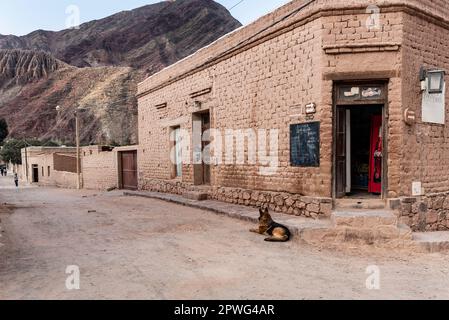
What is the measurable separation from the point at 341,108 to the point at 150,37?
11894 cm

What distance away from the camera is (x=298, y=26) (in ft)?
28.1

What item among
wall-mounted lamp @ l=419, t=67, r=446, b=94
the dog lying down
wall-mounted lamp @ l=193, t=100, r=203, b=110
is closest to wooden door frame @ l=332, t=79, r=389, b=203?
wall-mounted lamp @ l=419, t=67, r=446, b=94

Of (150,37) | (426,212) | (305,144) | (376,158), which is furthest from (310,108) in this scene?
(150,37)

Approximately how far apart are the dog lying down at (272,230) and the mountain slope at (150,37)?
100936 mm

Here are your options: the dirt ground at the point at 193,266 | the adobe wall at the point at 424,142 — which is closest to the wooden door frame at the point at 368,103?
the adobe wall at the point at 424,142

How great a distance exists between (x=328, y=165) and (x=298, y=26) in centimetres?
327

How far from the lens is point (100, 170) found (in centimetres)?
2328

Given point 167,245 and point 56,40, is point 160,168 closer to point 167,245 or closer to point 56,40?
point 167,245

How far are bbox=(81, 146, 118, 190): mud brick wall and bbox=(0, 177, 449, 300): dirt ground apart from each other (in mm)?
12634

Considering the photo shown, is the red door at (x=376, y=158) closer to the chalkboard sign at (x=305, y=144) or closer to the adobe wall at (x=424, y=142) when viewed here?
the adobe wall at (x=424, y=142)

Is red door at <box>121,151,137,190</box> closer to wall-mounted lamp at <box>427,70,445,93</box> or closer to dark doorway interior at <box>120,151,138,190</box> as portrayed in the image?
dark doorway interior at <box>120,151,138,190</box>

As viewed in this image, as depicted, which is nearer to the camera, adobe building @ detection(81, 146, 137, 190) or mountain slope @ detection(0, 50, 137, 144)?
adobe building @ detection(81, 146, 137, 190)

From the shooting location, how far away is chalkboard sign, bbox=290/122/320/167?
8.16 m
